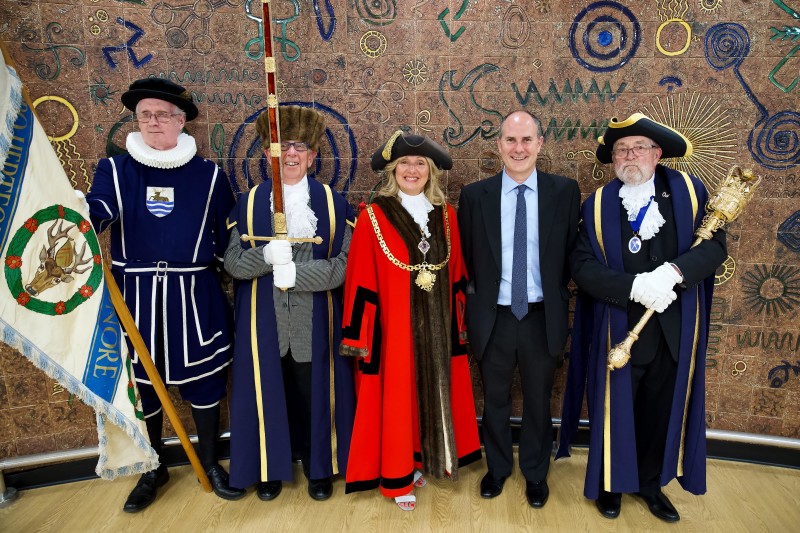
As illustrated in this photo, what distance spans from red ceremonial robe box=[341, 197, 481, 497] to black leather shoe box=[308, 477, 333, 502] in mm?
185

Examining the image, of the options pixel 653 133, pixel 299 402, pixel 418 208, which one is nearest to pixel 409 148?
pixel 418 208

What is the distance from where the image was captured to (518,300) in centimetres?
249

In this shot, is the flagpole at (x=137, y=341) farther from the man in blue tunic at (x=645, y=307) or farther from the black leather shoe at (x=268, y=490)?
the man in blue tunic at (x=645, y=307)

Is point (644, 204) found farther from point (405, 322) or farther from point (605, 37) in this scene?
point (405, 322)

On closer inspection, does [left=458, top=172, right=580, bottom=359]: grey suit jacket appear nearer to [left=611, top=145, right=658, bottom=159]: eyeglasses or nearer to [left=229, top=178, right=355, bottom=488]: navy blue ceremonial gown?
[left=611, top=145, right=658, bottom=159]: eyeglasses

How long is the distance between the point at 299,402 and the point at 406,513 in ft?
2.57

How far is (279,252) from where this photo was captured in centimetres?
238

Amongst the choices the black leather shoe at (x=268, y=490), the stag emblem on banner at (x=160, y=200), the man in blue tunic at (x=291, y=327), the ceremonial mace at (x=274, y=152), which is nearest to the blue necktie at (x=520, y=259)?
the man in blue tunic at (x=291, y=327)

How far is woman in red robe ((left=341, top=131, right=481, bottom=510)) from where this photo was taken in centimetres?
248

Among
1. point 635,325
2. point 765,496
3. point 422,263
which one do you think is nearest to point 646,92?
point 635,325

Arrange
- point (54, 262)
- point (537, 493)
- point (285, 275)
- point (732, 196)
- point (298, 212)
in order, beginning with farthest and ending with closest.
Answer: point (537, 493) → point (298, 212) → point (285, 275) → point (732, 196) → point (54, 262)

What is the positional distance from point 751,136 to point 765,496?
6.42 ft

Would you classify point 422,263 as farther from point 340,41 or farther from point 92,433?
point 92,433

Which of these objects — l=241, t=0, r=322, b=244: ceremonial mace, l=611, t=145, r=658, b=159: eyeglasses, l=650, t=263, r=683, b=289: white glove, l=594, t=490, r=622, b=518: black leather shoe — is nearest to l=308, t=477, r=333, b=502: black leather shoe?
l=241, t=0, r=322, b=244: ceremonial mace
